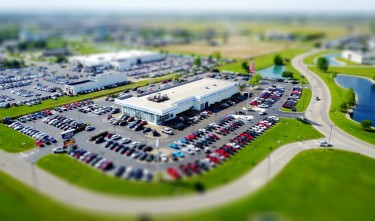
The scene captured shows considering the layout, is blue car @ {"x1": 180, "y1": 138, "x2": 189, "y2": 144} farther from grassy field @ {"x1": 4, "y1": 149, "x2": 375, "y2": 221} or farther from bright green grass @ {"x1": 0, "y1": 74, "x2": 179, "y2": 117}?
bright green grass @ {"x1": 0, "y1": 74, "x2": 179, "y2": 117}

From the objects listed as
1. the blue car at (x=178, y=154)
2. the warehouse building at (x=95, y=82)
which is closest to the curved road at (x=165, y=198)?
the blue car at (x=178, y=154)

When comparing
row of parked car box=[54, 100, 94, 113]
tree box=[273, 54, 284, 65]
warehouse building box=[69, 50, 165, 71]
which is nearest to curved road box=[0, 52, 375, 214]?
row of parked car box=[54, 100, 94, 113]

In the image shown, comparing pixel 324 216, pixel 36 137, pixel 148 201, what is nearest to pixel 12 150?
pixel 36 137

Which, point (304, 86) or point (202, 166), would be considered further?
point (304, 86)

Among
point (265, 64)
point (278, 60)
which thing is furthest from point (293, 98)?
point (265, 64)

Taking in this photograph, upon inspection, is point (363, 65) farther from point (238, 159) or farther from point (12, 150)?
point (12, 150)

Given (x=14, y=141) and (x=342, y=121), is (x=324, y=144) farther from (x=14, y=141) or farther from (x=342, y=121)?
(x=14, y=141)

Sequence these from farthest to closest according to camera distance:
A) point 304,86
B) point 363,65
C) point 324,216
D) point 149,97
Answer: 1. point 363,65
2. point 304,86
3. point 149,97
4. point 324,216
